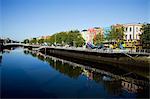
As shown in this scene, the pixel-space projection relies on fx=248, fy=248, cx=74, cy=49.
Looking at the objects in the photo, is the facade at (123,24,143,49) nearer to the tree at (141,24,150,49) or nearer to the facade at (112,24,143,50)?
the facade at (112,24,143,50)

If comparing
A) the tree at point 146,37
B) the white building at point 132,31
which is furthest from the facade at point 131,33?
the tree at point 146,37

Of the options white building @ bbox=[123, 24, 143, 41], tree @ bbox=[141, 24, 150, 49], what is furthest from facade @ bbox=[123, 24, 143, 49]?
tree @ bbox=[141, 24, 150, 49]

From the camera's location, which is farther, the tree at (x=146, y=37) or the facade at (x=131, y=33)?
the facade at (x=131, y=33)

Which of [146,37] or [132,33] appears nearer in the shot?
[146,37]

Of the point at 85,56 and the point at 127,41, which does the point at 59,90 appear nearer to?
the point at 85,56

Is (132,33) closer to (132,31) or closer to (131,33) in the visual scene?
(131,33)

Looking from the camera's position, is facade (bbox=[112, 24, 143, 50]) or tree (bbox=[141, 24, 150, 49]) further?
facade (bbox=[112, 24, 143, 50])

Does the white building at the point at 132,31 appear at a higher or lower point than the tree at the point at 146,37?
higher

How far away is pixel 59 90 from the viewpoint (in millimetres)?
26984

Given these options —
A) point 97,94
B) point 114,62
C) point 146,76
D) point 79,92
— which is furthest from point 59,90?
point 114,62

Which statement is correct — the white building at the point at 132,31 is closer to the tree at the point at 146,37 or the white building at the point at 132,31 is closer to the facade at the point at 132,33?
the facade at the point at 132,33

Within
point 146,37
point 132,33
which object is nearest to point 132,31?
point 132,33

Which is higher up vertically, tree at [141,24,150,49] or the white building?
the white building

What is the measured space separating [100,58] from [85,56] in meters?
10.9
